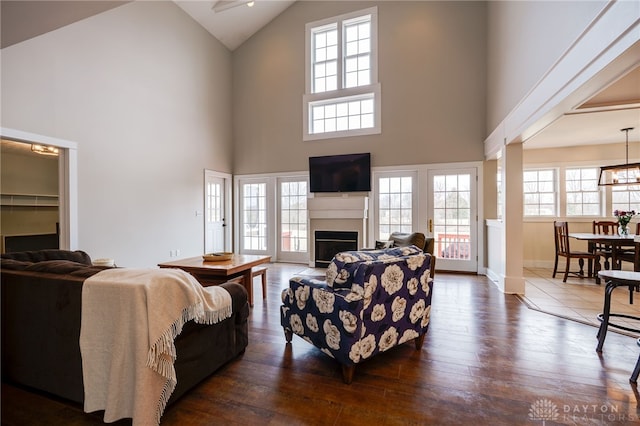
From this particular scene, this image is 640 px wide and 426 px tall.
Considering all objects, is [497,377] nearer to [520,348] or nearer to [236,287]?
[520,348]

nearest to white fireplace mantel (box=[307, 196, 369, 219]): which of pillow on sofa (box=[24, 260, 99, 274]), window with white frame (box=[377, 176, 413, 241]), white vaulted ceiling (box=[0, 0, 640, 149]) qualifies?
window with white frame (box=[377, 176, 413, 241])

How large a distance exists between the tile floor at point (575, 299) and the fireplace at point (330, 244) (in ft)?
10.3

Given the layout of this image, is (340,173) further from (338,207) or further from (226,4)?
(226,4)

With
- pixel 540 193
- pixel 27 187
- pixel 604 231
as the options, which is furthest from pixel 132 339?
pixel 540 193

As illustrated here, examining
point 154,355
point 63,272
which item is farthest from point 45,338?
point 154,355

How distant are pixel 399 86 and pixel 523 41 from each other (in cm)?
251

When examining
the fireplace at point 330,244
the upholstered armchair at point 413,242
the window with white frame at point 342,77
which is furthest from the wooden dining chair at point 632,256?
the window with white frame at point 342,77

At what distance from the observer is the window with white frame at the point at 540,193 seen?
6.22 m

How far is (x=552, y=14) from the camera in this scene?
9.56 feet

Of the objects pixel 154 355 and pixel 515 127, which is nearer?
pixel 154 355

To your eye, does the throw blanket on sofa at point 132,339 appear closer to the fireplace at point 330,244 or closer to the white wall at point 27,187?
the white wall at point 27,187

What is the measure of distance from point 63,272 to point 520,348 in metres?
3.60

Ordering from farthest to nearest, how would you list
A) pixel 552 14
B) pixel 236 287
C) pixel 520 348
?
1. pixel 552 14
2. pixel 520 348
3. pixel 236 287

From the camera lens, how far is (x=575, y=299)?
3.95 metres
